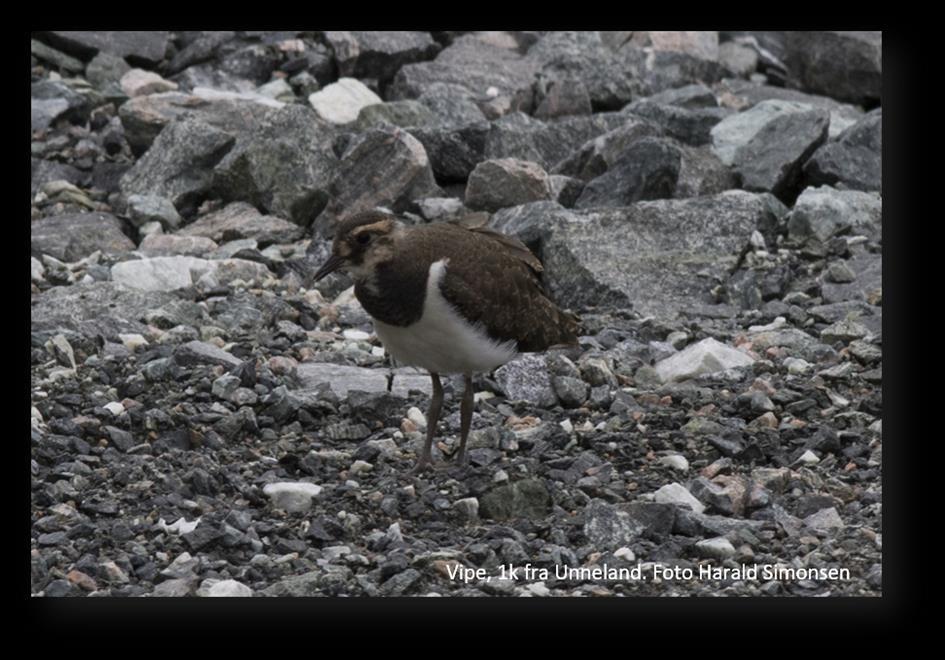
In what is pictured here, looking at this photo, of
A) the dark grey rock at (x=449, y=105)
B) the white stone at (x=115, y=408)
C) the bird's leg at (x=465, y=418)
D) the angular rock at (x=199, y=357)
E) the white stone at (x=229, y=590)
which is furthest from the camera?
the dark grey rock at (x=449, y=105)

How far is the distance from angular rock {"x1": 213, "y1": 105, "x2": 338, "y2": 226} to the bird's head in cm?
486

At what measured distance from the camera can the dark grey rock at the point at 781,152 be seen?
13.0 meters

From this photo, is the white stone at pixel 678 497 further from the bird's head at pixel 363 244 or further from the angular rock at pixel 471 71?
the angular rock at pixel 471 71

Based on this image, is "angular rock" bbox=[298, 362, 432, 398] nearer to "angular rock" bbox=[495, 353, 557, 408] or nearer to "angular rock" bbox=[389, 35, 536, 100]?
"angular rock" bbox=[495, 353, 557, 408]

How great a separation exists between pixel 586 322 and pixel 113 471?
3799mm

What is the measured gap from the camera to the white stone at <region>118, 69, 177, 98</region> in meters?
15.3

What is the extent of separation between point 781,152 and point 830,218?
4.58 feet

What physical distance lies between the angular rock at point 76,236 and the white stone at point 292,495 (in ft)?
15.5

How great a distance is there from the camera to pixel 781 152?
Result: 43.2ft

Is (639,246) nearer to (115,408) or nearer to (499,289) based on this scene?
(499,289)

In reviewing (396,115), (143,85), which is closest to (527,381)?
(396,115)

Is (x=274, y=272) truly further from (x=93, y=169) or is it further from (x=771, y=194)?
(x=771, y=194)

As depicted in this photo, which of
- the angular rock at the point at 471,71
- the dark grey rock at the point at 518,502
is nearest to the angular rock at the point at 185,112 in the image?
the angular rock at the point at 471,71

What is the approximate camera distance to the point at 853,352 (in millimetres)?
9641
